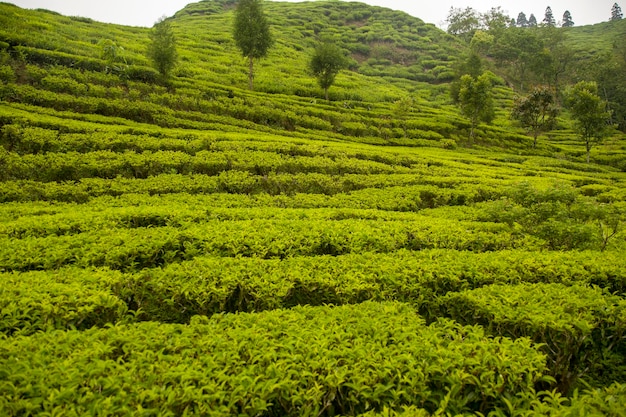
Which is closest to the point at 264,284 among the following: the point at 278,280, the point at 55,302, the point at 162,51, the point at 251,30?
the point at 278,280

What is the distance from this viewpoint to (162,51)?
101 ft

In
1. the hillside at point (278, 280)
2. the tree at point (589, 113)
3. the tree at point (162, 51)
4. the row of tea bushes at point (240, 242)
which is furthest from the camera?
the tree at point (589, 113)

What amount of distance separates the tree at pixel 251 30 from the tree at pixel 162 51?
903cm

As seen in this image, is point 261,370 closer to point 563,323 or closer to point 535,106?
point 563,323

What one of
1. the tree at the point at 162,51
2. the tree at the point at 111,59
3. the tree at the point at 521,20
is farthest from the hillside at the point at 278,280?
the tree at the point at 521,20

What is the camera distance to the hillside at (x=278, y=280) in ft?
13.0

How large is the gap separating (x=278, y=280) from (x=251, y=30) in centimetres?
3972

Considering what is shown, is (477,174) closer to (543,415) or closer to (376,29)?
(543,415)

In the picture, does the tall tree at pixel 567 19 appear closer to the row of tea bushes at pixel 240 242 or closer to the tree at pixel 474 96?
the tree at pixel 474 96

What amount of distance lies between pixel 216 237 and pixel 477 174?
1967 cm

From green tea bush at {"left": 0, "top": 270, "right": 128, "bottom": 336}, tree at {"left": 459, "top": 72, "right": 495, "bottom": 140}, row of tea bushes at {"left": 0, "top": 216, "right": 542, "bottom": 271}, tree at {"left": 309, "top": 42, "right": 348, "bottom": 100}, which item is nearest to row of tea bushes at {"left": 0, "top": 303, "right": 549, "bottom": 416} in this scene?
green tea bush at {"left": 0, "top": 270, "right": 128, "bottom": 336}

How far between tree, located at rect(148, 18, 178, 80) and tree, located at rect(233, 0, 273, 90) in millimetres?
9028

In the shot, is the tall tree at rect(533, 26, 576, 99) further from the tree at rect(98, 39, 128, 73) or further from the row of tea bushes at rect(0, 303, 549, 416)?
the row of tea bushes at rect(0, 303, 549, 416)

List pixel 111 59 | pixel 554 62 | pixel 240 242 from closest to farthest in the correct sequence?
pixel 240 242, pixel 111 59, pixel 554 62
